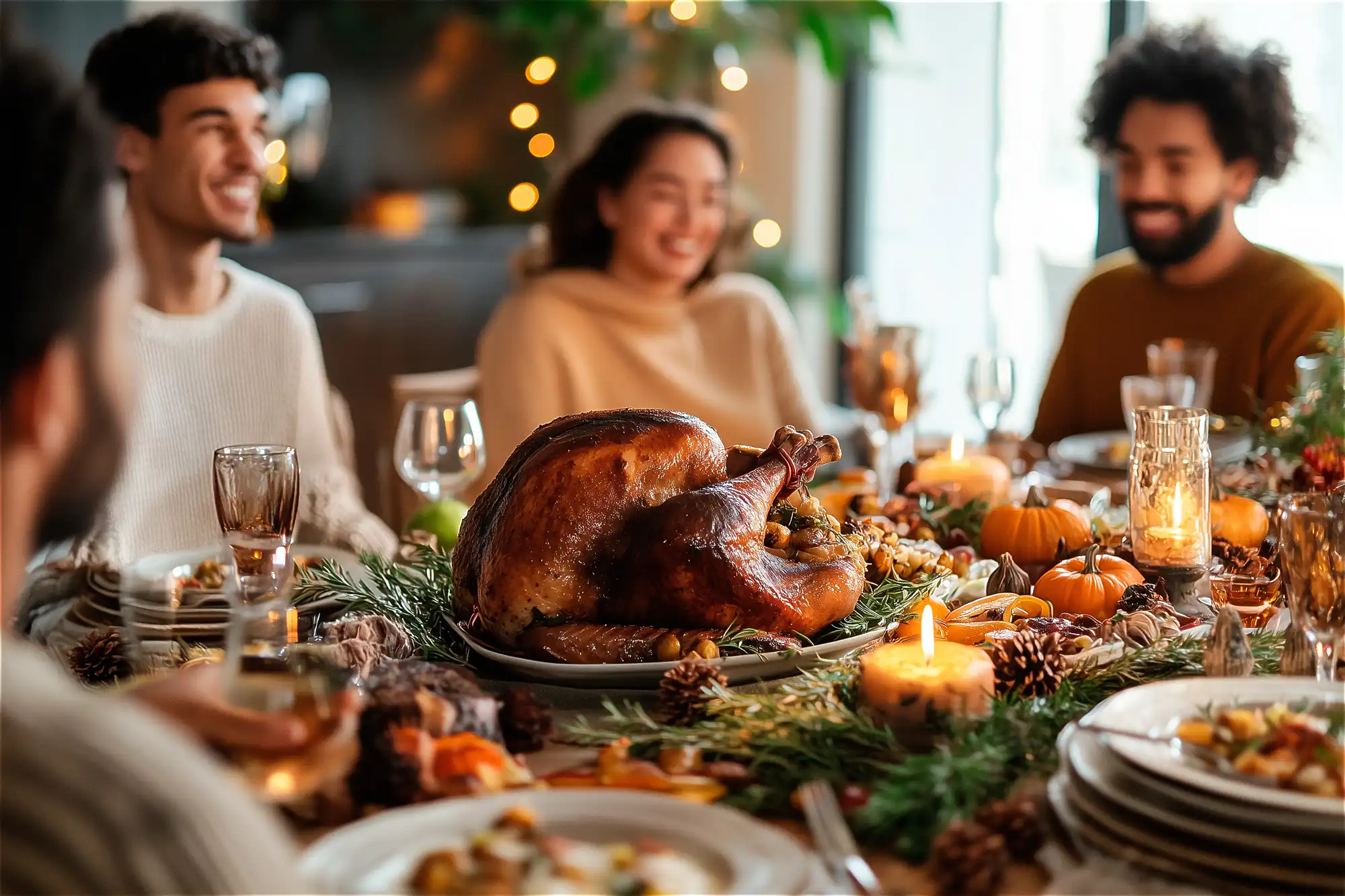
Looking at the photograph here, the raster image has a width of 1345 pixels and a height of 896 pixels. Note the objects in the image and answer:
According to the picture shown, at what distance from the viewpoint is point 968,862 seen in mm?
915

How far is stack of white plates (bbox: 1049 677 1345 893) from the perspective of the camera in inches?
35.0

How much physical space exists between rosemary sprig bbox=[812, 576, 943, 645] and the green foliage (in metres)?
0.93

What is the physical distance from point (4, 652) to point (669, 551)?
674 millimetres

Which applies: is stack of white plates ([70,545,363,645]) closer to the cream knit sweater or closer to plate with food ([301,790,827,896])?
plate with food ([301,790,827,896])

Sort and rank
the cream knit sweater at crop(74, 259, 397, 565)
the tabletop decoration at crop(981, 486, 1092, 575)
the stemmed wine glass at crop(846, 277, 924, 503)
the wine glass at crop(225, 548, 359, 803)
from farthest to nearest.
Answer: the cream knit sweater at crop(74, 259, 397, 565)
the stemmed wine glass at crop(846, 277, 924, 503)
the tabletop decoration at crop(981, 486, 1092, 575)
the wine glass at crop(225, 548, 359, 803)

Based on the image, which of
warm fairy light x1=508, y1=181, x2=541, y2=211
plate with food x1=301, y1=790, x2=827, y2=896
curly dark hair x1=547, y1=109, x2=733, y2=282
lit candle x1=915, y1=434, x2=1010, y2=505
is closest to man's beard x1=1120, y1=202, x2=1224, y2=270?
curly dark hair x1=547, y1=109, x2=733, y2=282

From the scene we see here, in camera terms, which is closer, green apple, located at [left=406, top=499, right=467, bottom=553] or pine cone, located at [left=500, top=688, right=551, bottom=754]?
pine cone, located at [left=500, top=688, right=551, bottom=754]

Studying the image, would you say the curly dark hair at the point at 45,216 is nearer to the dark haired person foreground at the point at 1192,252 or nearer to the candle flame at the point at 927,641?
the candle flame at the point at 927,641

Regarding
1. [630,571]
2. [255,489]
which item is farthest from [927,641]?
[255,489]

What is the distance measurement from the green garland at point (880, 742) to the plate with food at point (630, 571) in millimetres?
62

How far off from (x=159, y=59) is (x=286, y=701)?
77.7 inches

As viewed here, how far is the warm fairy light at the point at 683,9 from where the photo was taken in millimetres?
4812

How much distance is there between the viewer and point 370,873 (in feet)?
2.82

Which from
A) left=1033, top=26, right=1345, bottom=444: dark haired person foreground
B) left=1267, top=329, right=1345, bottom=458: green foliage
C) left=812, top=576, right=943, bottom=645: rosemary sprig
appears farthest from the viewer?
left=1033, top=26, right=1345, bottom=444: dark haired person foreground
